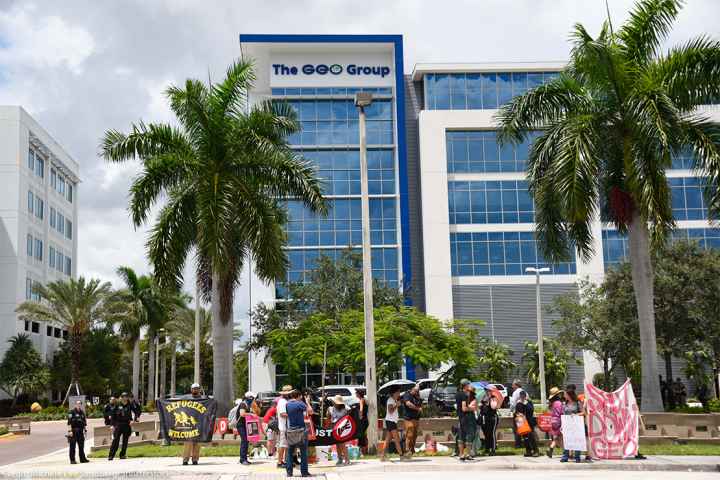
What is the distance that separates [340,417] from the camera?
17969 millimetres

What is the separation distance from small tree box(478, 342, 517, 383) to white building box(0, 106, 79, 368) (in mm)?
34201

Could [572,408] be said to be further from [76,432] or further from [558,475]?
[76,432]

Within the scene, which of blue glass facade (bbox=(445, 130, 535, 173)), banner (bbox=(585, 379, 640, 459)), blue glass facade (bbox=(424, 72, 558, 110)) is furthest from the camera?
blue glass facade (bbox=(424, 72, 558, 110))

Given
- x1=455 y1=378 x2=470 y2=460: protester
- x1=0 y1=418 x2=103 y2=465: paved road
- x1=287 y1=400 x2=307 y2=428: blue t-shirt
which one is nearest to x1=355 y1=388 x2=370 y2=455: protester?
x1=455 y1=378 x2=470 y2=460: protester

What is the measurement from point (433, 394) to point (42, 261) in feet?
145

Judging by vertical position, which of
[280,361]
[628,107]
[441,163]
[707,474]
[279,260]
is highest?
[441,163]

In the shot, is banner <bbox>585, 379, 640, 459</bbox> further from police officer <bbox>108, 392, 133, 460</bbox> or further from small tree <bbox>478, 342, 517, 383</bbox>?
small tree <bbox>478, 342, 517, 383</bbox>

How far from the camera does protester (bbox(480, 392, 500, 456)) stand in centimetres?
1842

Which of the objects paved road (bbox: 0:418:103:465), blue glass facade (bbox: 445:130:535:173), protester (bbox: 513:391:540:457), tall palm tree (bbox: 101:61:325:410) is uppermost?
blue glass facade (bbox: 445:130:535:173)

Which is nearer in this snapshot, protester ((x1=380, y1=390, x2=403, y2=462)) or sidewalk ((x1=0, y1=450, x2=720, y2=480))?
sidewalk ((x1=0, y1=450, x2=720, y2=480))

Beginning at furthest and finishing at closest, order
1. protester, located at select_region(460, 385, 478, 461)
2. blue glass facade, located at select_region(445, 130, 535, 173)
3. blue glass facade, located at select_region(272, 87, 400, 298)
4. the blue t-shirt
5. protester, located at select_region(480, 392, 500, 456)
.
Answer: blue glass facade, located at select_region(445, 130, 535, 173)
blue glass facade, located at select_region(272, 87, 400, 298)
protester, located at select_region(480, 392, 500, 456)
protester, located at select_region(460, 385, 478, 461)
the blue t-shirt

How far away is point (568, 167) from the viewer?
21.9m

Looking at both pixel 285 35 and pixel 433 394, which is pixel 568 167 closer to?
pixel 433 394

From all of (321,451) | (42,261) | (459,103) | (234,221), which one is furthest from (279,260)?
(42,261)
